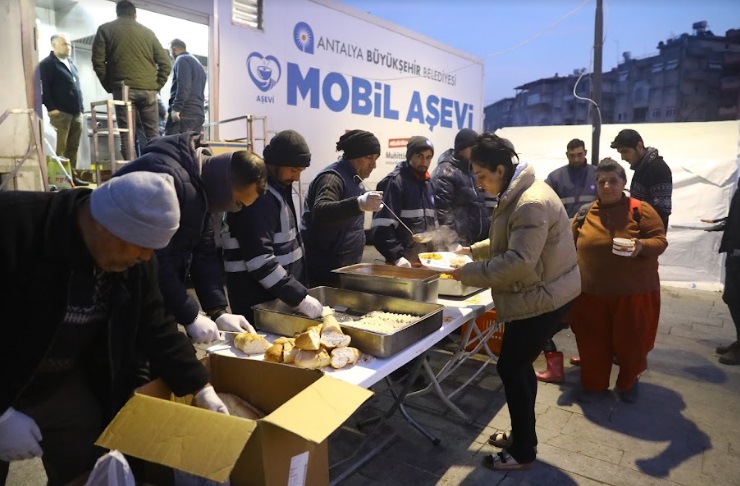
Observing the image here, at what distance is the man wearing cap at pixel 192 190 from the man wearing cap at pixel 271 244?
26cm

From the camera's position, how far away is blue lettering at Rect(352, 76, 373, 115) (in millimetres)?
7516

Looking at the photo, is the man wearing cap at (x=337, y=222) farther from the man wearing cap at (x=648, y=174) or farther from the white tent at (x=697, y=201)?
the white tent at (x=697, y=201)

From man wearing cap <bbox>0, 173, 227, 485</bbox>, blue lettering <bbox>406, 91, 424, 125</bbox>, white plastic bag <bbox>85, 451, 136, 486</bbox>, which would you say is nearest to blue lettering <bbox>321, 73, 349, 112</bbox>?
blue lettering <bbox>406, 91, 424, 125</bbox>

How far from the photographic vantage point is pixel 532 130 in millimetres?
11859

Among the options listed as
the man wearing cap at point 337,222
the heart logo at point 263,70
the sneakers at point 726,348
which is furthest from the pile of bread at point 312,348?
the heart logo at point 263,70

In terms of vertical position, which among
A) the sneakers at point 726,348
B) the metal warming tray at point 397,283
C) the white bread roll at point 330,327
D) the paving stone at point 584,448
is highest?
the metal warming tray at point 397,283

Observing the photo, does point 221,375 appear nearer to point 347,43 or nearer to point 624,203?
point 624,203

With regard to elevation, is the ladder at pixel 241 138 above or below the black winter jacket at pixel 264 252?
above

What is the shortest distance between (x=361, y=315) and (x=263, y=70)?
14.0 ft

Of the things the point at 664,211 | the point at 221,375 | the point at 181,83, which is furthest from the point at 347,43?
the point at 221,375

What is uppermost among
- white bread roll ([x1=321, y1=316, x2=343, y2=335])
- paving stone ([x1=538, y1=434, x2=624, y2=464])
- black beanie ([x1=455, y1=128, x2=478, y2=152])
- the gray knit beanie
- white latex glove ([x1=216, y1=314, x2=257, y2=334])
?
black beanie ([x1=455, y1=128, x2=478, y2=152])

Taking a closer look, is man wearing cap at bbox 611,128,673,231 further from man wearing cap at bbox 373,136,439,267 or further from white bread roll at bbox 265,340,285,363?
white bread roll at bbox 265,340,285,363

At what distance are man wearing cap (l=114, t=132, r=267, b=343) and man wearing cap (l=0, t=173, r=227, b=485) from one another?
0.99 ft

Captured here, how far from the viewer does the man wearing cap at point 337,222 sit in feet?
10.5
